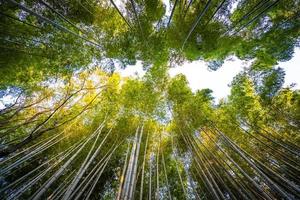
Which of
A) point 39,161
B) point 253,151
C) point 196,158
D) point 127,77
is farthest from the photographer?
point 127,77

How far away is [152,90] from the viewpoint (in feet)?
23.9

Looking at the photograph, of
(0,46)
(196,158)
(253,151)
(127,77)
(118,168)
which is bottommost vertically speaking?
(196,158)

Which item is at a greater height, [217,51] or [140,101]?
[217,51]

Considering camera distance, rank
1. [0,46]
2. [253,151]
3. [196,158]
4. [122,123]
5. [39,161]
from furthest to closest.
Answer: [122,123] → [39,161] → [253,151] → [196,158] → [0,46]

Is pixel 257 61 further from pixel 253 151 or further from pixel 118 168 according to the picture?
pixel 118 168

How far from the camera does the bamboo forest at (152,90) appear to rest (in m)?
5.76

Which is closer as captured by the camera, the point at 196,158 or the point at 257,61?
the point at 196,158

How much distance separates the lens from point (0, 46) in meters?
4.76

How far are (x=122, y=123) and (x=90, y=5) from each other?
385cm

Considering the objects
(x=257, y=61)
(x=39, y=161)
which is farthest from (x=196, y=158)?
(x=39, y=161)

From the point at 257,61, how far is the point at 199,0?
3007 millimetres

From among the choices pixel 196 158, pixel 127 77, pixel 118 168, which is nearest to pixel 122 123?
pixel 118 168

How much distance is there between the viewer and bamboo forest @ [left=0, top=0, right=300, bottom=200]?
5.76 metres

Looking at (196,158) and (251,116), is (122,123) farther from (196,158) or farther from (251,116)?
(251,116)
